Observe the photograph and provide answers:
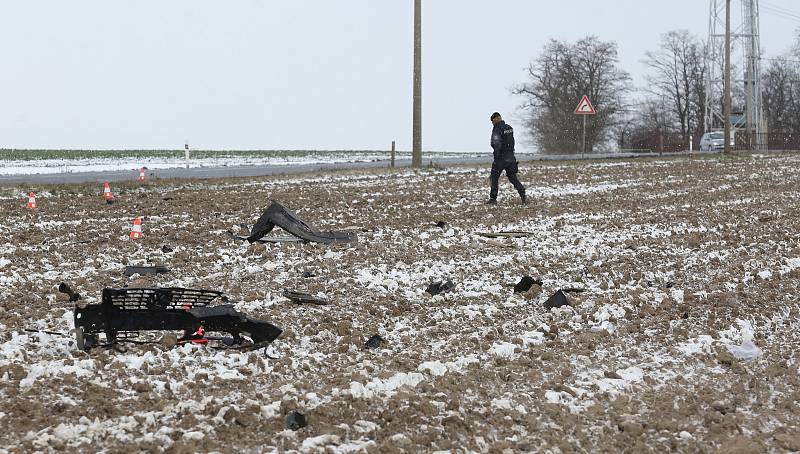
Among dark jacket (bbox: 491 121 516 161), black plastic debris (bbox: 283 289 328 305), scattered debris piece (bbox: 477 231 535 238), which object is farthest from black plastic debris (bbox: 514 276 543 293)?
dark jacket (bbox: 491 121 516 161)

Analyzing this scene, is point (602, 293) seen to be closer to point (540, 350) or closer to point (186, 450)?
point (540, 350)

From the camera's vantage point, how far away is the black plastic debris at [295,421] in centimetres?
372

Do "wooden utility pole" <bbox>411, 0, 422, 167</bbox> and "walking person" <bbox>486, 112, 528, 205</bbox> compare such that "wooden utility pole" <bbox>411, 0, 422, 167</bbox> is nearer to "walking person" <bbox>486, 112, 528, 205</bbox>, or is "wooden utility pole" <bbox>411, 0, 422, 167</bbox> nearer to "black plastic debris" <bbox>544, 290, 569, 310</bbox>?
"walking person" <bbox>486, 112, 528, 205</bbox>

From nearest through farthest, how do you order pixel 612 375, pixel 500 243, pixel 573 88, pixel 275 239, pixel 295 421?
pixel 295 421 < pixel 612 375 < pixel 500 243 < pixel 275 239 < pixel 573 88

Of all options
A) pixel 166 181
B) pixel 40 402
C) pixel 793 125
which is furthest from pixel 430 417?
pixel 793 125

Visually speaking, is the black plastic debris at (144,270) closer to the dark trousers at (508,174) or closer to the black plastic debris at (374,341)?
the black plastic debris at (374,341)

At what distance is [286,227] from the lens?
915 cm

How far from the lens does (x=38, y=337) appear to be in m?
5.05

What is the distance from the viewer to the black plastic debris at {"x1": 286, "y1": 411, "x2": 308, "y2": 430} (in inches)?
147

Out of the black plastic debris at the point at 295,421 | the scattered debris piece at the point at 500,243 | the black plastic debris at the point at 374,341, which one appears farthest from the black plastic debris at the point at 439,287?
the black plastic debris at the point at 295,421

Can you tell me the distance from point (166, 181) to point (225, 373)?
570 inches

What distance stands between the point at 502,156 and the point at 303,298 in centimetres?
822

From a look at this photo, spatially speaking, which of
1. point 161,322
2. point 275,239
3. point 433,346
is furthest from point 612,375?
point 275,239

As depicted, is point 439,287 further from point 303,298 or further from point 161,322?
point 161,322
